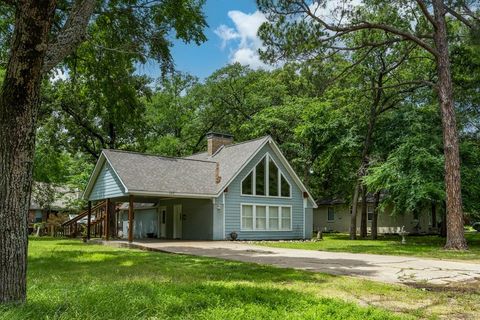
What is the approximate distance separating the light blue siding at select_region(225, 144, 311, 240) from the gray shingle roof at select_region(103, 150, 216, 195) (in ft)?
4.19

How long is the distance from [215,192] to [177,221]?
4046 mm

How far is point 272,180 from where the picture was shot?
2558 centimetres

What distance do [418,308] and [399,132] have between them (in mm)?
20607

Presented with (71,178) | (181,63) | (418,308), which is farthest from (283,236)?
(71,178)

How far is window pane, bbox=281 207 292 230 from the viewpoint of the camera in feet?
84.7

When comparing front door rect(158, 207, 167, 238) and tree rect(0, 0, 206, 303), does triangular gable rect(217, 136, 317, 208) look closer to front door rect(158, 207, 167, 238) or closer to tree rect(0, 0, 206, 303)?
front door rect(158, 207, 167, 238)

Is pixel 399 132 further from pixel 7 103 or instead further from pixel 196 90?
pixel 7 103

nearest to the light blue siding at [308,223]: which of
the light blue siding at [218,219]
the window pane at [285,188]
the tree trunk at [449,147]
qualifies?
the window pane at [285,188]

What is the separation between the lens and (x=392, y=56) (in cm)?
2616

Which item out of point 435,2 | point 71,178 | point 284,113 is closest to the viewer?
point 435,2

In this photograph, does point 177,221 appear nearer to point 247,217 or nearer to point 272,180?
point 247,217

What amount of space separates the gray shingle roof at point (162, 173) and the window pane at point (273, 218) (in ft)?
12.2

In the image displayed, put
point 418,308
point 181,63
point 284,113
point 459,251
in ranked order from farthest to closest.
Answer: point 284,113 → point 459,251 → point 181,63 → point 418,308

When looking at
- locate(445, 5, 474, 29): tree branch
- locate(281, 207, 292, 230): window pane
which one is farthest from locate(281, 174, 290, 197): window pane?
locate(445, 5, 474, 29): tree branch
